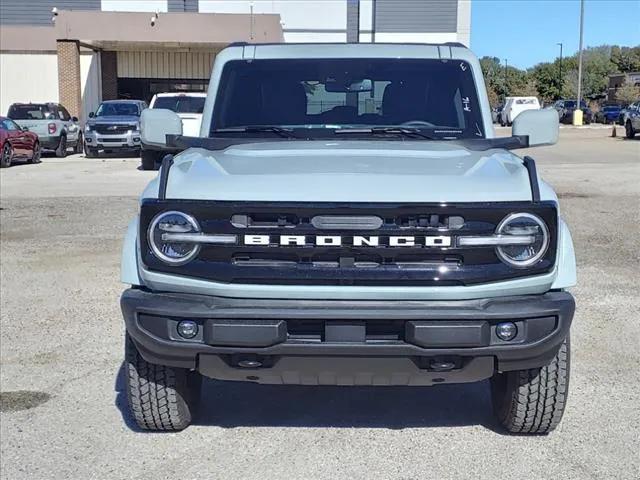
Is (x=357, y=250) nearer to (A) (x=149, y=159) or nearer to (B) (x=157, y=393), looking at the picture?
(B) (x=157, y=393)

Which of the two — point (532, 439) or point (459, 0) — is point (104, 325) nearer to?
point (532, 439)

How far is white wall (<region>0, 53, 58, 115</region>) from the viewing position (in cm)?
3753

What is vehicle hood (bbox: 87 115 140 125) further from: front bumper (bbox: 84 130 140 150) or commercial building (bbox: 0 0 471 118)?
commercial building (bbox: 0 0 471 118)

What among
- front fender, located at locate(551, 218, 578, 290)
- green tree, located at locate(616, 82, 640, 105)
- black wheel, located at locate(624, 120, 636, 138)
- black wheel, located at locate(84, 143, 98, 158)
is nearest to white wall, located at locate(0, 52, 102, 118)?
black wheel, located at locate(84, 143, 98, 158)

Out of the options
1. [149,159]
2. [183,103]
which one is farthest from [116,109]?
[149,159]

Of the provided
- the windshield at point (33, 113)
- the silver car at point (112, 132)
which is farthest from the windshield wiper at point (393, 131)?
the windshield at point (33, 113)

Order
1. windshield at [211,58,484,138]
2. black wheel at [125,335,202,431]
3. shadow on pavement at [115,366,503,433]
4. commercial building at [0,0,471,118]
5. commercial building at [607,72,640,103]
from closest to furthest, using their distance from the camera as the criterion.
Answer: black wheel at [125,335,202,431] → shadow on pavement at [115,366,503,433] → windshield at [211,58,484,138] → commercial building at [0,0,471,118] → commercial building at [607,72,640,103]

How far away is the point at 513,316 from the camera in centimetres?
362

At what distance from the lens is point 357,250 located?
3684 mm

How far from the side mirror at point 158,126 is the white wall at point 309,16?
3782cm

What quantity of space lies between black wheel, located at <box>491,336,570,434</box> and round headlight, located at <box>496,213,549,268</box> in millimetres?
604

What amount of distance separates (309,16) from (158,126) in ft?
127

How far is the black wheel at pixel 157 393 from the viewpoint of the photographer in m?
4.23

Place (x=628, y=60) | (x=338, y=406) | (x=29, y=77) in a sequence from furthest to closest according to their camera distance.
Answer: (x=628, y=60), (x=29, y=77), (x=338, y=406)
